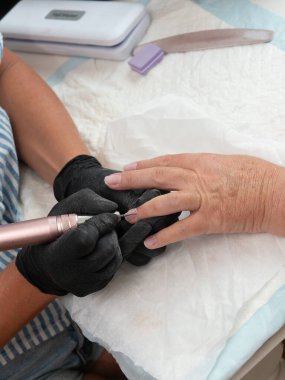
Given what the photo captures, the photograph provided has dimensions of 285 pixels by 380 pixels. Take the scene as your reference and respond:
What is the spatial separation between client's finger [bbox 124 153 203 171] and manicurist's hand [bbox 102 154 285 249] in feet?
0.05

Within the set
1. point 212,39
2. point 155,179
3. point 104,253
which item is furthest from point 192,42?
point 104,253

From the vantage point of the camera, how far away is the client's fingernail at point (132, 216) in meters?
0.64

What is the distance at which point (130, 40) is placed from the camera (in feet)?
3.41

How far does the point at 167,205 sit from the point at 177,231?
4 cm

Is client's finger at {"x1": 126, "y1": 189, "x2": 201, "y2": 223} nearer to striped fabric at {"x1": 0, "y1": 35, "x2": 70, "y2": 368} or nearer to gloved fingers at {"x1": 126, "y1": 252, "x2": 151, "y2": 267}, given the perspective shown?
gloved fingers at {"x1": 126, "y1": 252, "x2": 151, "y2": 267}

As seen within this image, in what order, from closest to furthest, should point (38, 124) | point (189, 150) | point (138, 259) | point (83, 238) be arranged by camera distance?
point (83, 238) < point (138, 259) < point (189, 150) < point (38, 124)

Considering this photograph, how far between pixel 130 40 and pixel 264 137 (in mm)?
428

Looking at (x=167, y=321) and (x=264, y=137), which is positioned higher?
(x=264, y=137)

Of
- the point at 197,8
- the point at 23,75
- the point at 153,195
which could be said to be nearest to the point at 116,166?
the point at 153,195

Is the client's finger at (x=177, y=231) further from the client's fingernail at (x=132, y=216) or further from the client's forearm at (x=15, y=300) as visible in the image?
the client's forearm at (x=15, y=300)

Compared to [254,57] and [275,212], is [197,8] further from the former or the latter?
[275,212]

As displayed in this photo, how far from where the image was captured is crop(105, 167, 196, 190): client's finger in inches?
26.2

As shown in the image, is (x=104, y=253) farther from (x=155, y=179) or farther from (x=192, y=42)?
(x=192, y=42)

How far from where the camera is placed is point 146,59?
3.25ft
